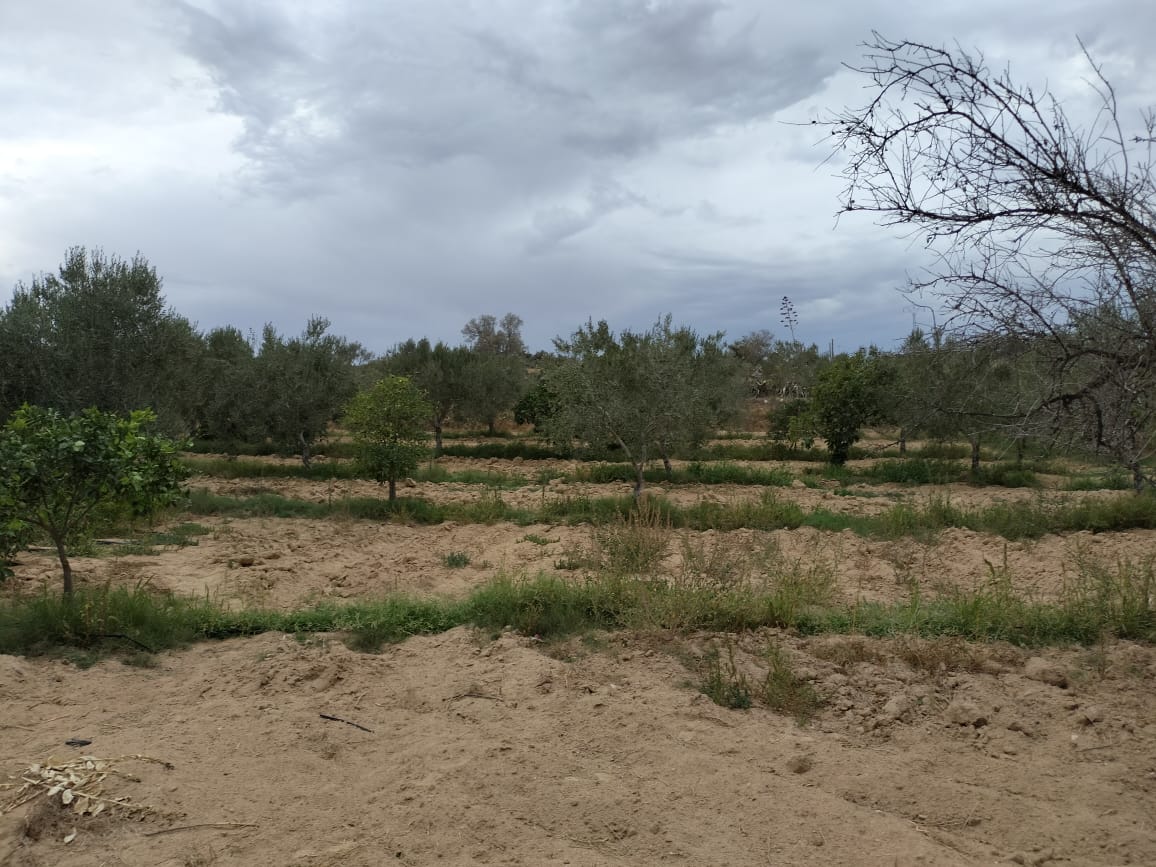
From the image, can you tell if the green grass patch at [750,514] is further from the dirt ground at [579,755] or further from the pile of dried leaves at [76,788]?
the pile of dried leaves at [76,788]

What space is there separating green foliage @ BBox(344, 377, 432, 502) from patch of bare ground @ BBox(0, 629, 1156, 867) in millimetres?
9506

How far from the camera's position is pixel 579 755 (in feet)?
14.1

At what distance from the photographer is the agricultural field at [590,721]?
11.6 feet

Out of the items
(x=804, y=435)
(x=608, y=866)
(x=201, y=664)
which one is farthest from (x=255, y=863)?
(x=804, y=435)

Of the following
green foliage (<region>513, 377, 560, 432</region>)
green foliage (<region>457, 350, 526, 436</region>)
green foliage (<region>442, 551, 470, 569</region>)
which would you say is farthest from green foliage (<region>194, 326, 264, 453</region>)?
green foliage (<region>442, 551, 470, 569</region>)

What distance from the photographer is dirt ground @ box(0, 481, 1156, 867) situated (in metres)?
3.47

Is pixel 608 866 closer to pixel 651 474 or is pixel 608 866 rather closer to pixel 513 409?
pixel 651 474

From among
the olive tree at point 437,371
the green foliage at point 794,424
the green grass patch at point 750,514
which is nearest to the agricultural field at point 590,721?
the green grass patch at point 750,514

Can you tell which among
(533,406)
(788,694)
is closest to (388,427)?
(788,694)

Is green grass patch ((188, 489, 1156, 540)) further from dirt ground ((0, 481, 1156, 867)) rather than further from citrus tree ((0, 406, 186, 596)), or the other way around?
citrus tree ((0, 406, 186, 596))

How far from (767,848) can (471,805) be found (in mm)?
1380

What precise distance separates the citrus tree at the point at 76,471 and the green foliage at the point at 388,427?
8.28 m

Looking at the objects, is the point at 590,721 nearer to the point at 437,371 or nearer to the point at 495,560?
the point at 495,560

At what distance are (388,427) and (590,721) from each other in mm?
11486
